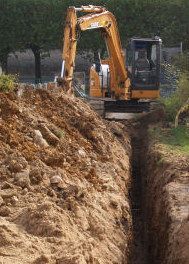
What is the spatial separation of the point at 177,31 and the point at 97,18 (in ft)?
62.8

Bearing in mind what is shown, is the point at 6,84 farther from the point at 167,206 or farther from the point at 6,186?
the point at 6,186

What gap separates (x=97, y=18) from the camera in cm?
2184

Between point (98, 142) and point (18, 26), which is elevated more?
point (18, 26)

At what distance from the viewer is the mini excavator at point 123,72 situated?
22.8 meters

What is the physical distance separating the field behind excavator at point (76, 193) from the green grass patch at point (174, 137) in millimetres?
617

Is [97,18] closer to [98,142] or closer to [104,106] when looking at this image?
[104,106]

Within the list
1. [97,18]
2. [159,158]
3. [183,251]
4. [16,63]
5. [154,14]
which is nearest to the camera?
[183,251]

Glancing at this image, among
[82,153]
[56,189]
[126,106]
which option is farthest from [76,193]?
[126,106]

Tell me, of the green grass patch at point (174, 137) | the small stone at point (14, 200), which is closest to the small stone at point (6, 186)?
the small stone at point (14, 200)

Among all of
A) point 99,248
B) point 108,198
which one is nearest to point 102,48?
point 108,198

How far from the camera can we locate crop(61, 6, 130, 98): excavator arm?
781 inches

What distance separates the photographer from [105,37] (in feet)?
75.7

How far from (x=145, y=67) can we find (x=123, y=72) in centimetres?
94

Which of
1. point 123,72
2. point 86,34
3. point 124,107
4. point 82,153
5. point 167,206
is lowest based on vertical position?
point 167,206
